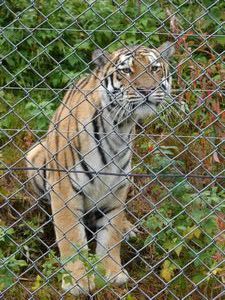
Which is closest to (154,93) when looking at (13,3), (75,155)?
(75,155)

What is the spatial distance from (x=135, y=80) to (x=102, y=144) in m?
0.51

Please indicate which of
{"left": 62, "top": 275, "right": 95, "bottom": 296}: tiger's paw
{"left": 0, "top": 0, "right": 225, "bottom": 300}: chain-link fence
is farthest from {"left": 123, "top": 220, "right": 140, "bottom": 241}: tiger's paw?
{"left": 62, "top": 275, "right": 95, "bottom": 296}: tiger's paw

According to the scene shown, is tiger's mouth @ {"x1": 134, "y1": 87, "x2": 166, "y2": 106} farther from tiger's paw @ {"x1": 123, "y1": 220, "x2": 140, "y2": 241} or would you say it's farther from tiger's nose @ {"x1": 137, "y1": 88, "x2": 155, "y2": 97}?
tiger's paw @ {"x1": 123, "y1": 220, "x2": 140, "y2": 241}

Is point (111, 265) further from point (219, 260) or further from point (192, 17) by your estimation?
point (192, 17)

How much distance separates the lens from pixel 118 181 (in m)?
4.43

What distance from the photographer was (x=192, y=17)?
540 cm

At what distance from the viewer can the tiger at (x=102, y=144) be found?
4.13m

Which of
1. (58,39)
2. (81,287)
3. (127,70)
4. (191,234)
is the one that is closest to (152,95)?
(127,70)

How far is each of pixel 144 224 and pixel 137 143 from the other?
2.67ft

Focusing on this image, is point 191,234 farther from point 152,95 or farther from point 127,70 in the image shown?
point 127,70

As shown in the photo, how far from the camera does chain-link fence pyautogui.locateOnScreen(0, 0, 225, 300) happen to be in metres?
3.59

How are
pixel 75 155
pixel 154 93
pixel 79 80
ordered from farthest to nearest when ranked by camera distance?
pixel 79 80 < pixel 75 155 < pixel 154 93

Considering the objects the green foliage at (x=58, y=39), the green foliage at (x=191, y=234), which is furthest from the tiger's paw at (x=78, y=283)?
the green foliage at (x=58, y=39)

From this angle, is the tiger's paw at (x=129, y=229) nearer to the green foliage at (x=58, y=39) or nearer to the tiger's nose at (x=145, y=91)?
the tiger's nose at (x=145, y=91)
